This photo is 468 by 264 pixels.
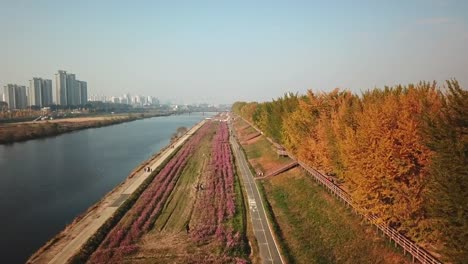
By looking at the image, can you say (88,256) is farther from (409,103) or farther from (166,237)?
(409,103)

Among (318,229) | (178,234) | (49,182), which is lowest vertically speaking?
(49,182)

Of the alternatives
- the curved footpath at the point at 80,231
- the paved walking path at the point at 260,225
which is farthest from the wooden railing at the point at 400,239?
the curved footpath at the point at 80,231

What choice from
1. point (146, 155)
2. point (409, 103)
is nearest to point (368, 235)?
point (409, 103)

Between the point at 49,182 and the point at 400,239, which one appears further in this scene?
the point at 49,182

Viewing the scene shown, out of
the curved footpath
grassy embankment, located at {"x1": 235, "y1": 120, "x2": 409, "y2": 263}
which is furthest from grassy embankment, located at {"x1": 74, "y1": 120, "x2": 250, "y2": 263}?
grassy embankment, located at {"x1": 235, "y1": 120, "x2": 409, "y2": 263}

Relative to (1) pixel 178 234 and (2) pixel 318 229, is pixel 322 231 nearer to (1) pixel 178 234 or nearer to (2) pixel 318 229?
(2) pixel 318 229

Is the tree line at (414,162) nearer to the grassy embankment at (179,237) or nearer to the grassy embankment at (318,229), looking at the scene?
the grassy embankment at (318,229)

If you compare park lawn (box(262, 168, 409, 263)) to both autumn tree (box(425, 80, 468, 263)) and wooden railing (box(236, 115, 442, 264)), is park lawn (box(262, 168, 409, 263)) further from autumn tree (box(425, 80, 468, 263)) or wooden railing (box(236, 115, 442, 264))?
autumn tree (box(425, 80, 468, 263))

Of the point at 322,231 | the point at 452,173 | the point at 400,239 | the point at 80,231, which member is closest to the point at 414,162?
the point at 400,239
